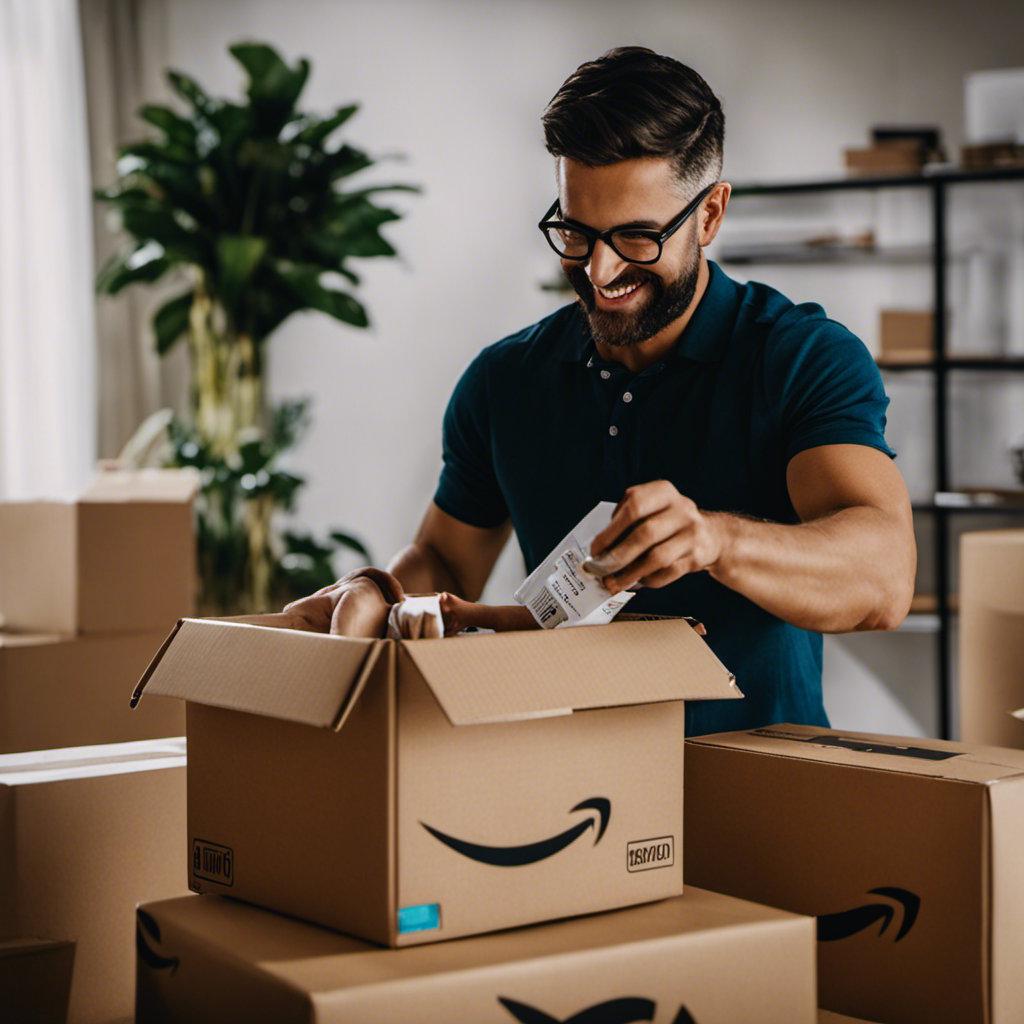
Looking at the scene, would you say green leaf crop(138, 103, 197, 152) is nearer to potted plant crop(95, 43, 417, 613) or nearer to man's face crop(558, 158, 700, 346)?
potted plant crop(95, 43, 417, 613)

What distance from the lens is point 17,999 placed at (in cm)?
91

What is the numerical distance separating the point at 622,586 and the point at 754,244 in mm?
3342

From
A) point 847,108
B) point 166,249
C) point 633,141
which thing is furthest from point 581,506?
point 847,108

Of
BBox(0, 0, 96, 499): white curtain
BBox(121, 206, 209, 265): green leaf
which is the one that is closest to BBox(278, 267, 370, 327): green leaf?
BBox(121, 206, 209, 265): green leaf

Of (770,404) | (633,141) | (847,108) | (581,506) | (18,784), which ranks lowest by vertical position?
(18,784)

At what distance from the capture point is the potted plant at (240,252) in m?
3.15

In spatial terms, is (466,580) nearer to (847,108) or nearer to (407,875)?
(407,875)

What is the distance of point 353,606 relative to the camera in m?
0.89

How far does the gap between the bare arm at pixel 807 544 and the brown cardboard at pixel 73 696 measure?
1.03m

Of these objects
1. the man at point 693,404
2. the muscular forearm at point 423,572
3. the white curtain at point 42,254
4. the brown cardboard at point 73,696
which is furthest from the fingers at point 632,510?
the white curtain at point 42,254

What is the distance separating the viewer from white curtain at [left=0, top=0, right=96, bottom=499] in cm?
329

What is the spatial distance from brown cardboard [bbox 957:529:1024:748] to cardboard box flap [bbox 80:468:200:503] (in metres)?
1.18

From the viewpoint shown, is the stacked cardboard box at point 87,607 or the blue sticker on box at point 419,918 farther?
the stacked cardboard box at point 87,607

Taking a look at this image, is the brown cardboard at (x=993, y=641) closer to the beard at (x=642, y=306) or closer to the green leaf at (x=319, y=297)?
the beard at (x=642, y=306)
